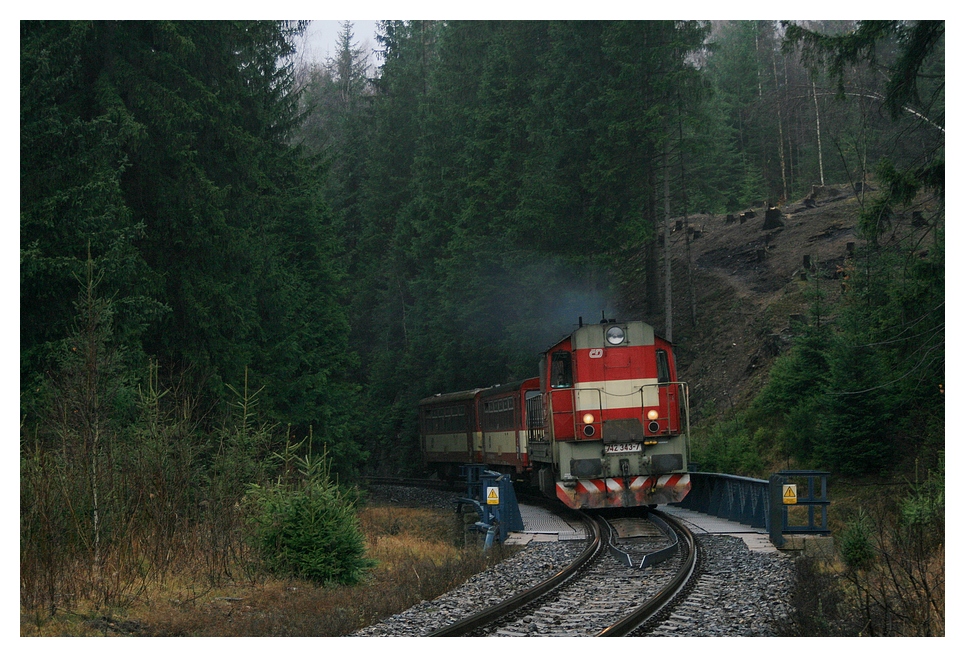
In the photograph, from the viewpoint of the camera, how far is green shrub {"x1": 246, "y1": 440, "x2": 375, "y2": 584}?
37.1 ft

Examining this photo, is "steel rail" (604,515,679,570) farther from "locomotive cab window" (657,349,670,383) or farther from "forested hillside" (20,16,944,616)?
"forested hillside" (20,16,944,616)

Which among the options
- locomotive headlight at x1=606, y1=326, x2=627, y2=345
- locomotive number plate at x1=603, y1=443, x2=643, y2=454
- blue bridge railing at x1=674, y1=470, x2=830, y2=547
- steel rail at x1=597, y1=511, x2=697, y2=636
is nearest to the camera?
steel rail at x1=597, y1=511, x2=697, y2=636

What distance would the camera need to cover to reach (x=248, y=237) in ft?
65.8

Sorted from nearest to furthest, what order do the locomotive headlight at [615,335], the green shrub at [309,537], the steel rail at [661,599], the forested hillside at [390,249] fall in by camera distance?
1. the steel rail at [661,599]
2. the green shrub at [309,537]
3. the forested hillside at [390,249]
4. the locomotive headlight at [615,335]

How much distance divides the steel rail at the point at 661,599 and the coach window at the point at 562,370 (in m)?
4.26

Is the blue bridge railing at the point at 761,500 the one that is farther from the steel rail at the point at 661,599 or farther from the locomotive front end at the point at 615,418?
the steel rail at the point at 661,599

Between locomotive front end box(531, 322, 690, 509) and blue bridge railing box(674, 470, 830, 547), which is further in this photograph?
locomotive front end box(531, 322, 690, 509)

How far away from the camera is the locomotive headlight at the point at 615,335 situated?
17156 millimetres

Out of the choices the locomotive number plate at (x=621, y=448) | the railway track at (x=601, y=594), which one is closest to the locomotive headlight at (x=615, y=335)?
the locomotive number plate at (x=621, y=448)

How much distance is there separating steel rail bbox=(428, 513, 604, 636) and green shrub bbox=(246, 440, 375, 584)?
2476mm

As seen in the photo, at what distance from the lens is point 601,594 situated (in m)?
10.5

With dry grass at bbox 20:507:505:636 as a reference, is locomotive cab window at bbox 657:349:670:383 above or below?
above

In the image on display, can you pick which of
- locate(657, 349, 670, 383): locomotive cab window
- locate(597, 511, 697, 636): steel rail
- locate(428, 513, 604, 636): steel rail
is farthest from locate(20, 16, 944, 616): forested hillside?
locate(597, 511, 697, 636): steel rail

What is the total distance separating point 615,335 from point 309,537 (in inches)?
310
